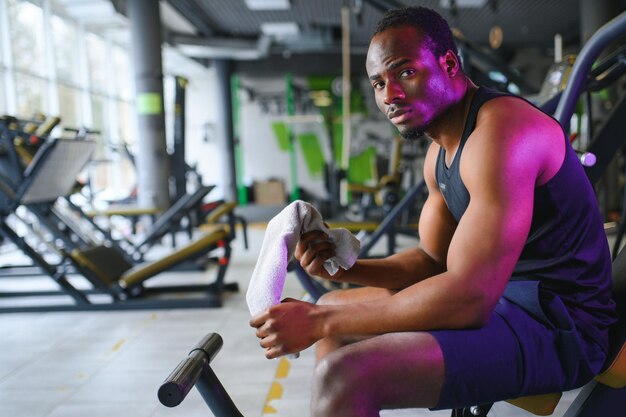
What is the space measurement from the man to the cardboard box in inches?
420

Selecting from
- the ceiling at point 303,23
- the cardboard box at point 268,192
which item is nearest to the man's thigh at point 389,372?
the ceiling at point 303,23

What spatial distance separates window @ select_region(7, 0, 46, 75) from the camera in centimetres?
646

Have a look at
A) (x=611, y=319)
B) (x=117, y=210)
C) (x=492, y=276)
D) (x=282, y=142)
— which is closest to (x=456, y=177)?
(x=492, y=276)

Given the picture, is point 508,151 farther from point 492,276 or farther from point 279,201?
point 279,201

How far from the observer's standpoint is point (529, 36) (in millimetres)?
10844

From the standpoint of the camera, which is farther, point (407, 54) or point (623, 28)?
point (623, 28)

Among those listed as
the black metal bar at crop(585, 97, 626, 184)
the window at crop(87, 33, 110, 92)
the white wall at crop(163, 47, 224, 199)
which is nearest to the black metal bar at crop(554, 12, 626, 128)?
the black metal bar at crop(585, 97, 626, 184)

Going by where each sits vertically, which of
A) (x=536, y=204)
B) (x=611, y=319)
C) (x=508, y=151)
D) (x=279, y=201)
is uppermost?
(x=508, y=151)

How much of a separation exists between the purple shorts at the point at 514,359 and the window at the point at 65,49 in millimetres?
7792

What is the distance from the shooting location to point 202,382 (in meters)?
1.24

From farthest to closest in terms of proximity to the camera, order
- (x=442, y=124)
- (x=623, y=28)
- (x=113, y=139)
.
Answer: (x=113, y=139) → (x=623, y=28) → (x=442, y=124)

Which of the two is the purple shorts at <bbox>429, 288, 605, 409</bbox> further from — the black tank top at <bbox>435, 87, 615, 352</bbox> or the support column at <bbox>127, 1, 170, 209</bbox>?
the support column at <bbox>127, 1, 170, 209</bbox>

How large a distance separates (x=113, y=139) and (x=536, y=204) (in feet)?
31.6

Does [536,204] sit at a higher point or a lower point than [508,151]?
lower
